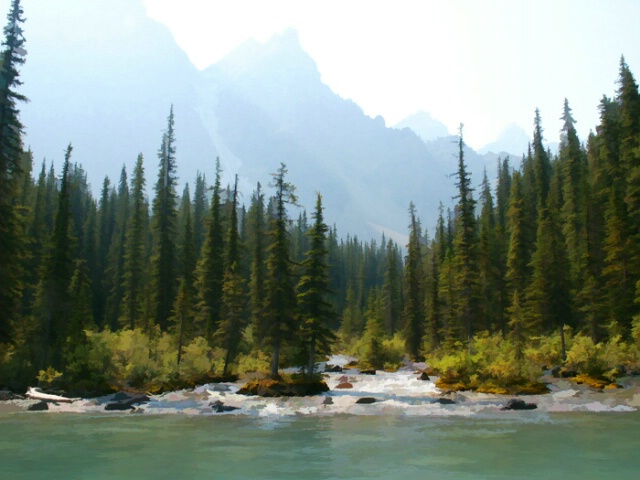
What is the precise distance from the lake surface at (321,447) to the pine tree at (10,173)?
10.5 meters

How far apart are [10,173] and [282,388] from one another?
19.9 meters

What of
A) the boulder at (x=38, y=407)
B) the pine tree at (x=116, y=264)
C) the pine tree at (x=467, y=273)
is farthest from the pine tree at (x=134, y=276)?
the pine tree at (x=467, y=273)

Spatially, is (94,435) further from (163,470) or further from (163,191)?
(163,191)

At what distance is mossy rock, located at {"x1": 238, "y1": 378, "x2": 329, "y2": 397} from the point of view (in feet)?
97.1

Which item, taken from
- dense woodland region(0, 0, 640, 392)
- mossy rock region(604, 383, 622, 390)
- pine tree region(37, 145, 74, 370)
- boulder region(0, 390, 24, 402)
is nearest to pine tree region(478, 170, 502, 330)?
dense woodland region(0, 0, 640, 392)

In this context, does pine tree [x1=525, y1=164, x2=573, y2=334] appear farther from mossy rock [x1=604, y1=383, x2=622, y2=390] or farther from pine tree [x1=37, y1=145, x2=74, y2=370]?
pine tree [x1=37, y1=145, x2=74, y2=370]

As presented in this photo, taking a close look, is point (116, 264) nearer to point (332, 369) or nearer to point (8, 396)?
point (332, 369)

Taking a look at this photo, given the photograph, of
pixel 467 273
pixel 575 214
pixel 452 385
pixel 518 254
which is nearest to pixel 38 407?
pixel 452 385

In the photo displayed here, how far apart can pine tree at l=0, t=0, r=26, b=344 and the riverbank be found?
695cm

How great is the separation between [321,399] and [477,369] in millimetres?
11259

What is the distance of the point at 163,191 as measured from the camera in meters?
57.2

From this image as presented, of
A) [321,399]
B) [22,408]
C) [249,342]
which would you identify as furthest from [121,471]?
[249,342]

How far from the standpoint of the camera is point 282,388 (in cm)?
3005

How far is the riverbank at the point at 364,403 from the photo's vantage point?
902 inches
